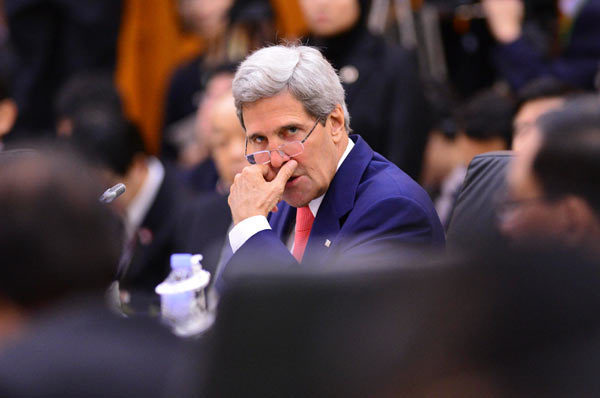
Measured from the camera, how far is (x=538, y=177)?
6.07 feet

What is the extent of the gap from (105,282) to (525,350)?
0.74 m

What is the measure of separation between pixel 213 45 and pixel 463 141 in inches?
77.7

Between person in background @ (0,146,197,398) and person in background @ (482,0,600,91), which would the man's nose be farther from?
person in background @ (482,0,600,91)

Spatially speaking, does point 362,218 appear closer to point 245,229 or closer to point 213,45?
point 245,229

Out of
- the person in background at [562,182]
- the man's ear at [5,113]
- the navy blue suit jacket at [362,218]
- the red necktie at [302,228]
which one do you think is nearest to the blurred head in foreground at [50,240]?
the person in background at [562,182]

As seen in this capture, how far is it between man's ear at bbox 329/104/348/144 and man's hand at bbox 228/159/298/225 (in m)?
0.16

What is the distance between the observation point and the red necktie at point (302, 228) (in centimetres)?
285

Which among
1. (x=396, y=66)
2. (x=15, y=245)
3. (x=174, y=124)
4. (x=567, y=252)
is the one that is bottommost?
(x=174, y=124)

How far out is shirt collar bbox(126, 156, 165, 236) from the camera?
470 centimetres

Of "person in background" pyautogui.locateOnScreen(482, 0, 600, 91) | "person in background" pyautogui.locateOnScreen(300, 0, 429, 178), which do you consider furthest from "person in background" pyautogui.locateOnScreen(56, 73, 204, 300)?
"person in background" pyautogui.locateOnScreen(482, 0, 600, 91)

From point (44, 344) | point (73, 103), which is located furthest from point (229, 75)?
point (44, 344)

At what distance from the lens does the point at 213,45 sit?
19.2ft

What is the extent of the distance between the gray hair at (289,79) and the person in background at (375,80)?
4.61 feet

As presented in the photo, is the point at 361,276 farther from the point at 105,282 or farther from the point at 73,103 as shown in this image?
the point at 73,103
